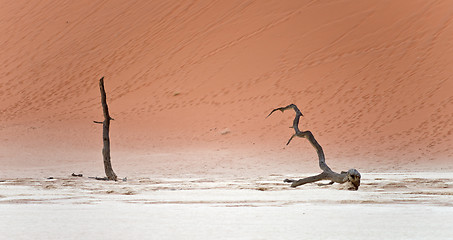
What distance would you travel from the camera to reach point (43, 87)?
3397 cm

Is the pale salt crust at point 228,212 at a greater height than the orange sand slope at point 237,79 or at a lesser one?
lesser

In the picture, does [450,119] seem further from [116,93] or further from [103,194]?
[103,194]

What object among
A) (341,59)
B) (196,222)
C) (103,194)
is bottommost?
(196,222)

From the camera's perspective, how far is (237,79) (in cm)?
3092

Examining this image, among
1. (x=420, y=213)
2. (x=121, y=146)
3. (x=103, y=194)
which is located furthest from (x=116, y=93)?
(x=420, y=213)

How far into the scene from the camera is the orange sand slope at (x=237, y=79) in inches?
1021

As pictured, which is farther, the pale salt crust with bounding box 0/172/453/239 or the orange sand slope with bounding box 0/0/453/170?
the orange sand slope with bounding box 0/0/453/170

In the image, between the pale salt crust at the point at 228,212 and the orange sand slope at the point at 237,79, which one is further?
the orange sand slope at the point at 237,79

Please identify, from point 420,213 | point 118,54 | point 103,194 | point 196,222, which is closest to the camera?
point 196,222

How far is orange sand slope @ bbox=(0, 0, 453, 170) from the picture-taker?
85.0 ft

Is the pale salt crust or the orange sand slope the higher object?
the orange sand slope

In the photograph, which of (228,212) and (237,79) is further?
(237,79)

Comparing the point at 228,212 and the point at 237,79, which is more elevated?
the point at 237,79

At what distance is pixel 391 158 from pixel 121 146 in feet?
26.7
